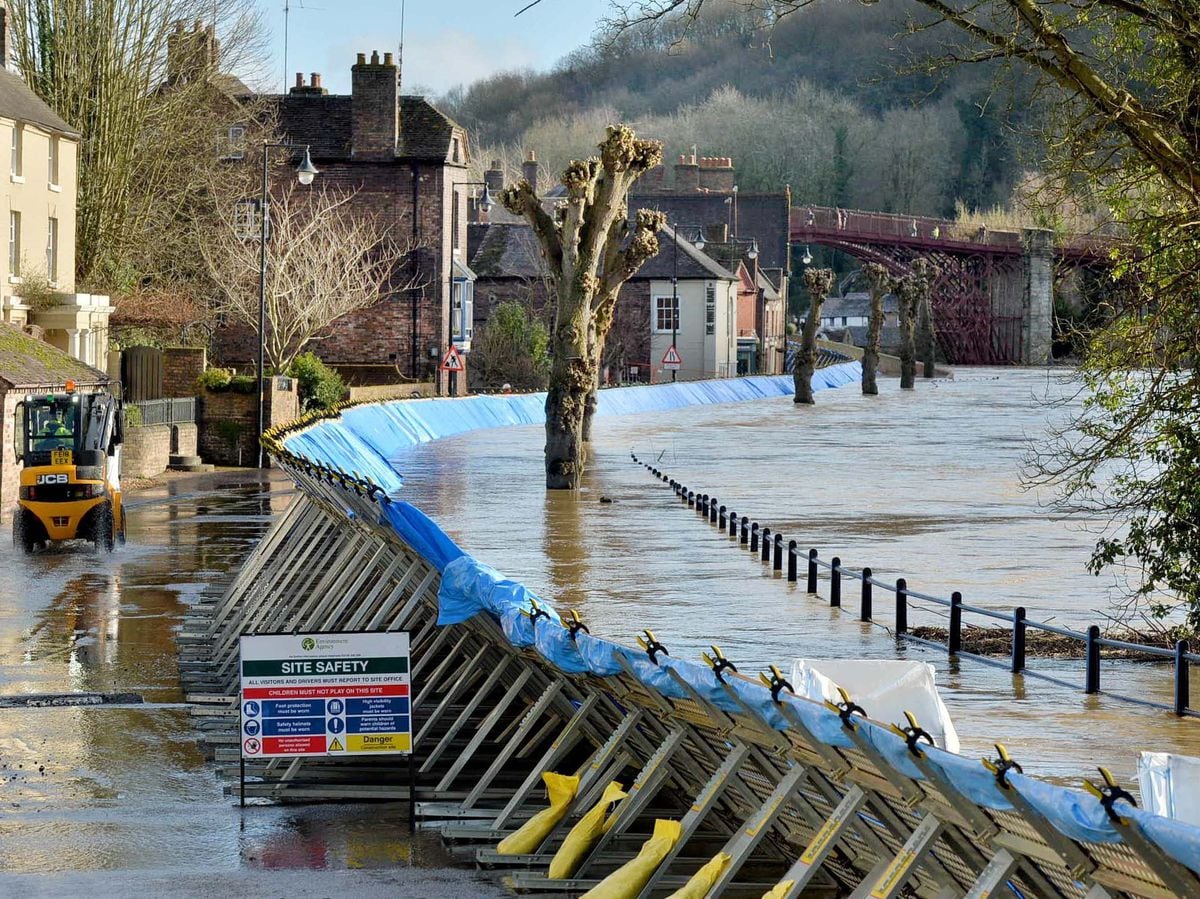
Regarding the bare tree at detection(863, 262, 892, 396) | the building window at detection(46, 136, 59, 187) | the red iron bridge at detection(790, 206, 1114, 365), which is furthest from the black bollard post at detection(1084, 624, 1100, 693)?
the red iron bridge at detection(790, 206, 1114, 365)

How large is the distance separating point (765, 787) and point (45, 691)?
8294mm

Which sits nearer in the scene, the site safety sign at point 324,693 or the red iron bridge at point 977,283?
the site safety sign at point 324,693

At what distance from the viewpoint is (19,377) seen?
111 feet

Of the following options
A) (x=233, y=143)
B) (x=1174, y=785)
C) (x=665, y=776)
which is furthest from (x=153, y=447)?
(x=1174, y=785)

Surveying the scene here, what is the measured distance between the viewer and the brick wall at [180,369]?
4678 centimetres

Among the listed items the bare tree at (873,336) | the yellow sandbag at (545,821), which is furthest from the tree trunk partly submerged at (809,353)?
the yellow sandbag at (545,821)

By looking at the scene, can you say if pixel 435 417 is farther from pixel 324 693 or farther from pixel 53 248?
pixel 324 693

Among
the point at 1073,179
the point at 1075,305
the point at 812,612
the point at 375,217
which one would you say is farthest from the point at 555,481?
the point at 1075,305

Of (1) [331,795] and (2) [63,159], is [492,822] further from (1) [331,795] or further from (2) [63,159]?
(2) [63,159]

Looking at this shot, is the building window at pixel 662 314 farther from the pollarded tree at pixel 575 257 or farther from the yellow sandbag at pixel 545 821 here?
the yellow sandbag at pixel 545 821

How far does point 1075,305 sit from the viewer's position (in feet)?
484

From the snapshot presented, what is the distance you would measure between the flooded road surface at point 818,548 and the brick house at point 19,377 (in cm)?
693

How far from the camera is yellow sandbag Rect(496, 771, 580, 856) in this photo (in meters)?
10.3

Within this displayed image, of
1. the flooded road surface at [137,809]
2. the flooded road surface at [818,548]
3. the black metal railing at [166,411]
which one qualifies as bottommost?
the flooded road surface at [137,809]
